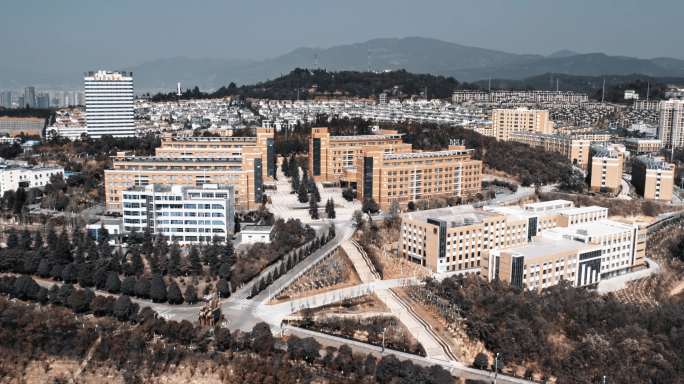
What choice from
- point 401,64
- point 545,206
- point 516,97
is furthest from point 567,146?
point 401,64

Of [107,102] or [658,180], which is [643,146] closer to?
[658,180]

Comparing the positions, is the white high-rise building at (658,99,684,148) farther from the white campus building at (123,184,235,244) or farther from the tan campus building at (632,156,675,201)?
the white campus building at (123,184,235,244)

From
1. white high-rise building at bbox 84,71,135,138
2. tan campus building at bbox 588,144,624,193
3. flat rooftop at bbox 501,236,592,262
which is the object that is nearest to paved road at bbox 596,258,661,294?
flat rooftop at bbox 501,236,592,262

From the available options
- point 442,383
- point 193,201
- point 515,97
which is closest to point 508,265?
point 442,383

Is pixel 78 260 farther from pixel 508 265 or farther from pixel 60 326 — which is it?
pixel 508 265

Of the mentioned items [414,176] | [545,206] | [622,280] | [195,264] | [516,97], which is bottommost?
[622,280]

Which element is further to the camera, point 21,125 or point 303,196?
point 21,125

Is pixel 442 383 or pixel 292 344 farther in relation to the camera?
pixel 292 344
